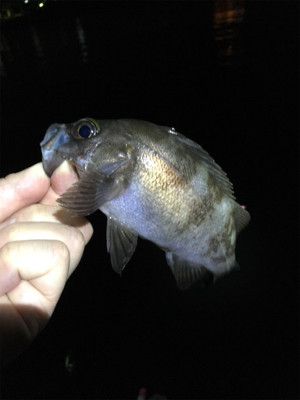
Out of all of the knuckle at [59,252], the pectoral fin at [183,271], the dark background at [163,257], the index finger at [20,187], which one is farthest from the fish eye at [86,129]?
the dark background at [163,257]

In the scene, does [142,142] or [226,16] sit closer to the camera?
[142,142]

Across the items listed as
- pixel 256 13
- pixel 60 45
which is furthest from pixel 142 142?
pixel 256 13

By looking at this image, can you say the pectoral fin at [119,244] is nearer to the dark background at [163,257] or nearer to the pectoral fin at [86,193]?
the pectoral fin at [86,193]

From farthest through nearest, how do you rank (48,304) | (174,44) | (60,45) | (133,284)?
(60,45), (174,44), (133,284), (48,304)

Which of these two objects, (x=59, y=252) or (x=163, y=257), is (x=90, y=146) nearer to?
(x=59, y=252)

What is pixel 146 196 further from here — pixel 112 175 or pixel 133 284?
pixel 133 284

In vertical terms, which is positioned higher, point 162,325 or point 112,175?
point 112,175
